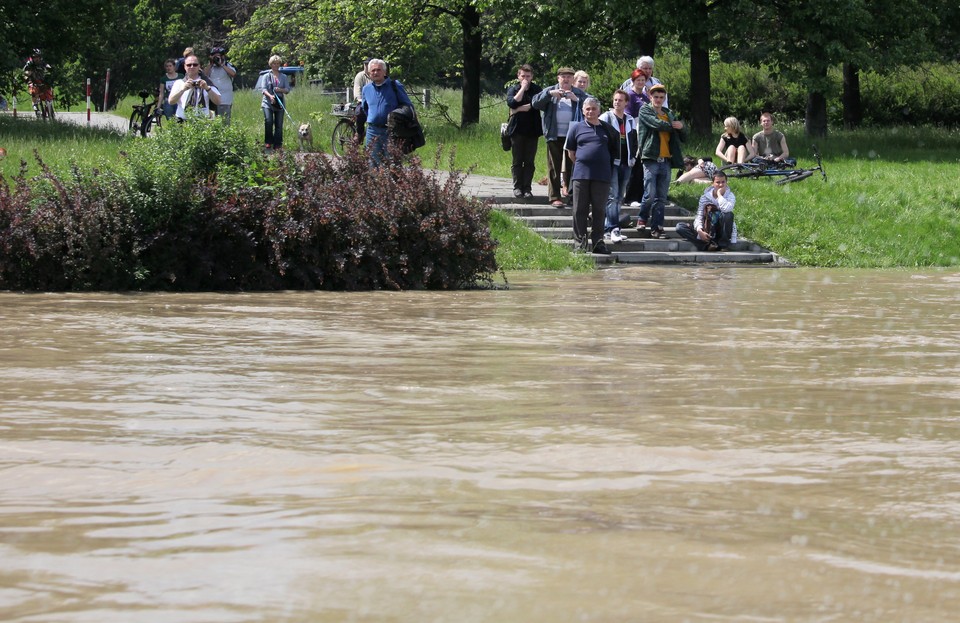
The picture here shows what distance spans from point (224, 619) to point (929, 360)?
19.6 feet

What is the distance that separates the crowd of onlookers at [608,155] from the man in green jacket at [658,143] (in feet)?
0.04

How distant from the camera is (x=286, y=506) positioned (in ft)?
14.9

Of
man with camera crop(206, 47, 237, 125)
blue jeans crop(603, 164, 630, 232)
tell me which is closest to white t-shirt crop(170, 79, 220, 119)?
man with camera crop(206, 47, 237, 125)

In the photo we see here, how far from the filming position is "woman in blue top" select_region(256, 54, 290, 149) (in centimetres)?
2206

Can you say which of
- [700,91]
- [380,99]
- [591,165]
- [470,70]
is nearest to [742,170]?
[591,165]

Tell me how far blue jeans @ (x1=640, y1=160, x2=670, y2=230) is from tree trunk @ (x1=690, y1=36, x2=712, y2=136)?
10.4 meters

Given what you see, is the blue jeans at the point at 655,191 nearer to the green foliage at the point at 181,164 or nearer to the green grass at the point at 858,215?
the green grass at the point at 858,215

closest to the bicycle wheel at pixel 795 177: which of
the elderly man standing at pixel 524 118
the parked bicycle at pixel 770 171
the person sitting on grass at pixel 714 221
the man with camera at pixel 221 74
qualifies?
the parked bicycle at pixel 770 171

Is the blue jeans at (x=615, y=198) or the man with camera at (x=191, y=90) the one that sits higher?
the man with camera at (x=191, y=90)

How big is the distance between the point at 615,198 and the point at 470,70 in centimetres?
1680

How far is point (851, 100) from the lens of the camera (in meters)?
35.4

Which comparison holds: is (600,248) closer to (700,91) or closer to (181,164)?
(181,164)

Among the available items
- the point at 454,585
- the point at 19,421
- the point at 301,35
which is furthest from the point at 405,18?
the point at 454,585

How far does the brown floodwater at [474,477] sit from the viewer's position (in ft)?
12.3
